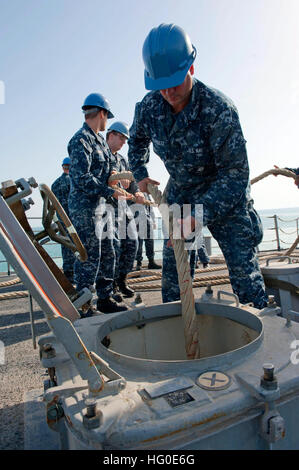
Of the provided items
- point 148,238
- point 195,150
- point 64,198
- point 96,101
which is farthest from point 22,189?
point 148,238

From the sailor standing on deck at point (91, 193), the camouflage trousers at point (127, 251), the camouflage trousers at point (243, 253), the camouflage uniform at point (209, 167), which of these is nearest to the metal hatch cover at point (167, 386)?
the camouflage uniform at point (209, 167)

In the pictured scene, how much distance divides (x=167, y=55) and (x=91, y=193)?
4.99ft

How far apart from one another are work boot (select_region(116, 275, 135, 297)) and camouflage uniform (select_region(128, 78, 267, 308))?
1725mm

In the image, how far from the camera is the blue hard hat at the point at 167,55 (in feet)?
4.91

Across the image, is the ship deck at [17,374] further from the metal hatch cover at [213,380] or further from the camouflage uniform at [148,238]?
the camouflage uniform at [148,238]

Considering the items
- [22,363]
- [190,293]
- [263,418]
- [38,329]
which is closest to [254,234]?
[190,293]

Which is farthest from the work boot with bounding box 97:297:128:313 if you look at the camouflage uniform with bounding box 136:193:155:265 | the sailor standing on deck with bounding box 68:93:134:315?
the camouflage uniform with bounding box 136:193:155:265

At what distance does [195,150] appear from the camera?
1.83 m

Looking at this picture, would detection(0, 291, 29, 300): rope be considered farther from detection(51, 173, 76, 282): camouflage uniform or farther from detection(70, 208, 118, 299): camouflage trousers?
detection(70, 208, 118, 299): camouflage trousers

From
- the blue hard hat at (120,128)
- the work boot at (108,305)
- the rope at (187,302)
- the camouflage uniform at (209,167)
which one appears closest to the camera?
the rope at (187,302)

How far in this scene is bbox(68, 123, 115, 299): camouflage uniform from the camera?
280 centimetres

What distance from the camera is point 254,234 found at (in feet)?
6.36

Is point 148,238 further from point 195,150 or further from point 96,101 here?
point 195,150
